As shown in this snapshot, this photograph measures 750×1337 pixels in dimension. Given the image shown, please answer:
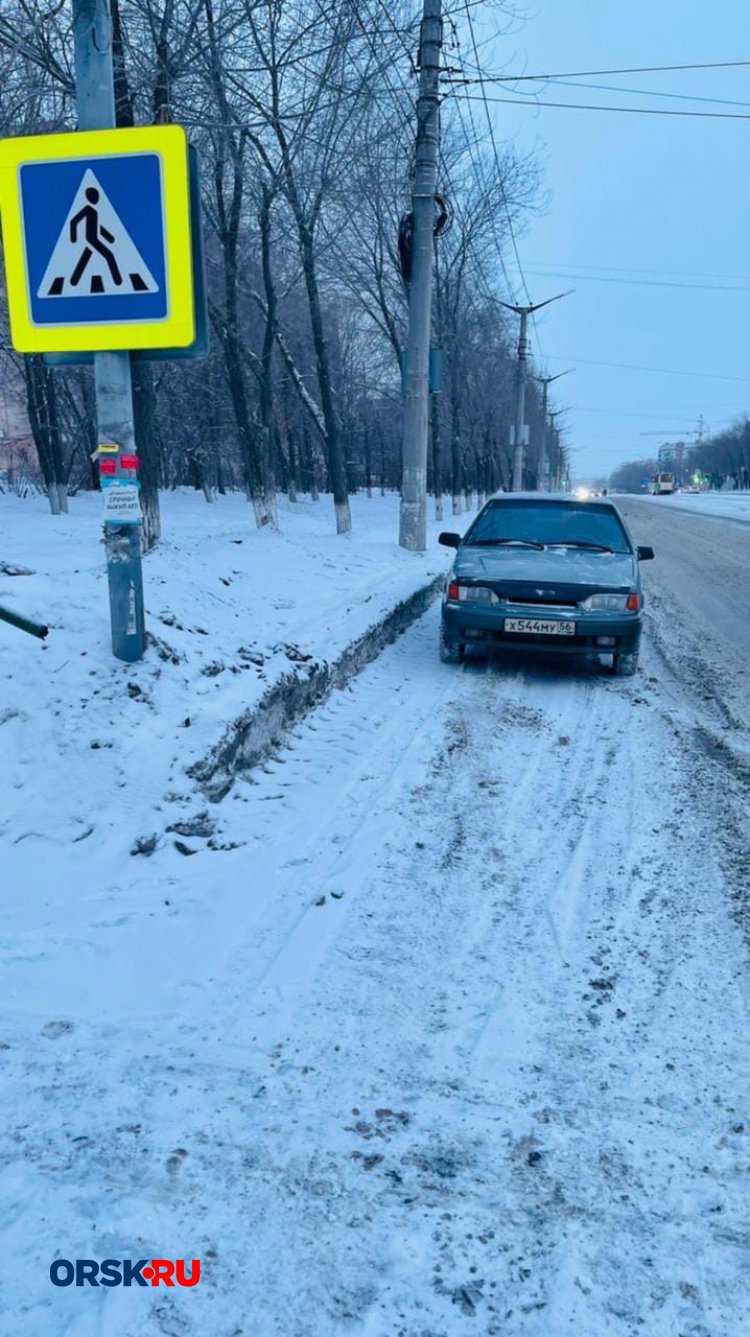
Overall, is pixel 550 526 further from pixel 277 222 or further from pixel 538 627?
pixel 277 222

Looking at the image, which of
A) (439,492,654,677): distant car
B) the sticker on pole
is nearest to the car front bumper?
(439,492,654,677): distant car

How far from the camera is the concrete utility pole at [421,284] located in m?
11.8

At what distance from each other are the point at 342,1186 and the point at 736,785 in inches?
130

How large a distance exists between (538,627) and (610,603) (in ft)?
1.96

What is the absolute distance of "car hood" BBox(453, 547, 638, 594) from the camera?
6848 mm

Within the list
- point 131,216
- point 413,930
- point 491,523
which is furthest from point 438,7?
point 413,930

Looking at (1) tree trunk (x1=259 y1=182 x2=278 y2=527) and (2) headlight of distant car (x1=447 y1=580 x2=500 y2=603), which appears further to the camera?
(1) tree trunk (x1=259 y1=182 x2=278 y2=527)

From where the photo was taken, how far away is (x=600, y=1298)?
174 cm

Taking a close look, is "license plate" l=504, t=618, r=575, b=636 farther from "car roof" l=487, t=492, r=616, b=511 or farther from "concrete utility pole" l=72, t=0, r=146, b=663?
"concrete utility pole" l=72, t=0, r=146, b=663

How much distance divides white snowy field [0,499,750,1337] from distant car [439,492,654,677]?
2.02 metres

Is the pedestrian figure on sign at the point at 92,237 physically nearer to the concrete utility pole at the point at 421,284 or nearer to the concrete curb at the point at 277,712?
the concrete curb at the point at 277,712

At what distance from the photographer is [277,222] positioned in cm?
1664

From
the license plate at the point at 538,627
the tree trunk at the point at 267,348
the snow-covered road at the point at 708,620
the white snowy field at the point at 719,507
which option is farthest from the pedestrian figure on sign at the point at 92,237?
the white snowy field at the point at 719,507

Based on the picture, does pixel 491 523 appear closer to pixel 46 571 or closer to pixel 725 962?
pixel 46 571
